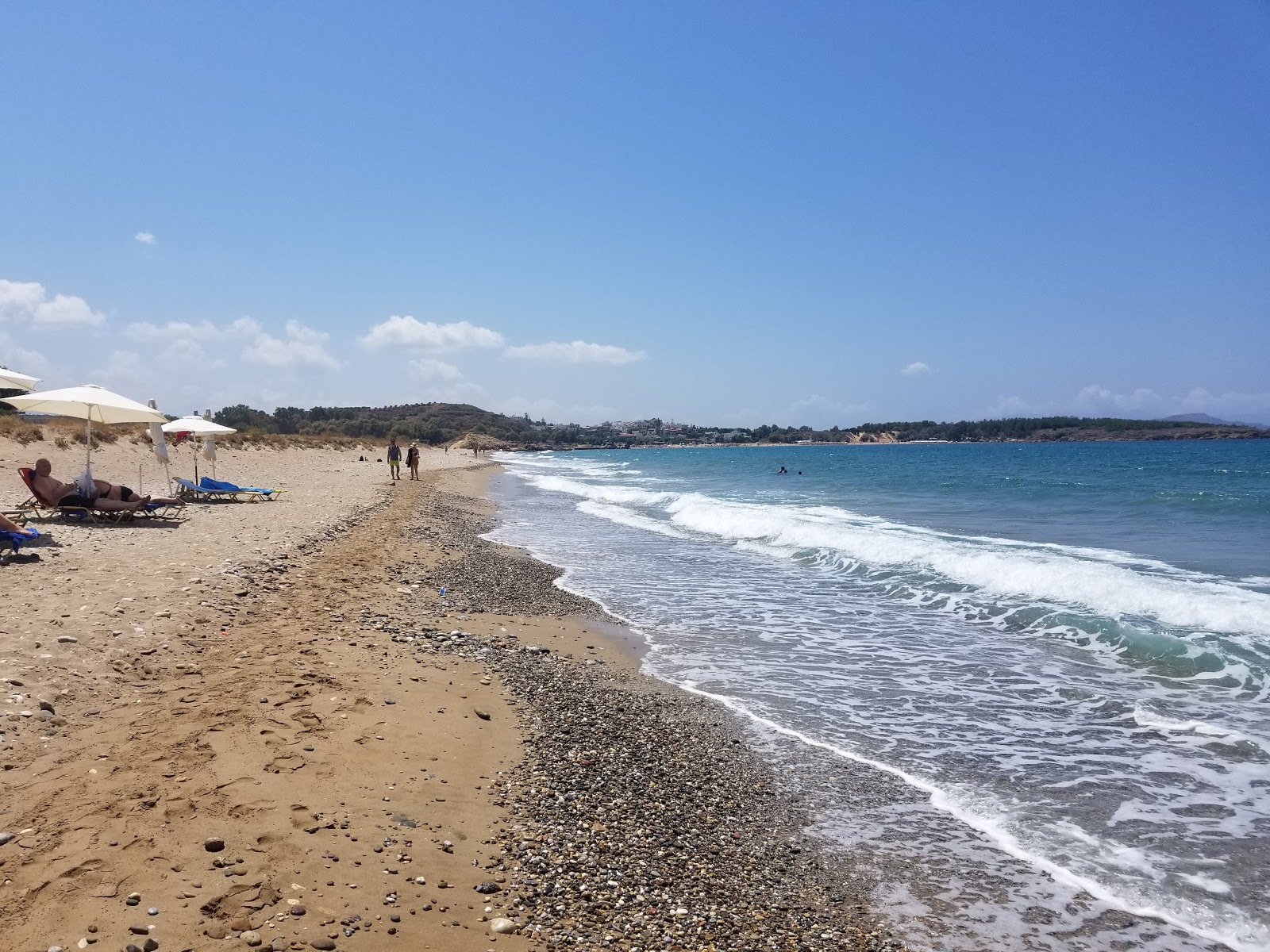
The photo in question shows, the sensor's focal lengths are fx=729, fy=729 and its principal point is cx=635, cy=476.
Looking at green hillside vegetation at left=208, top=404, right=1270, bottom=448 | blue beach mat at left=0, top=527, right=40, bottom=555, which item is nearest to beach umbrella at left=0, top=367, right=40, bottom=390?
blue beach mat at left=0, top=527, right=40, bottom=555

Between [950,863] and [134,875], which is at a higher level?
[134,875]

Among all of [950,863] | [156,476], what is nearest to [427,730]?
[950,863]

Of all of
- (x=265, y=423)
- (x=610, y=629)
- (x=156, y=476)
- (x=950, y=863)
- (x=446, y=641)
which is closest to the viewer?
(x=950, y=863)

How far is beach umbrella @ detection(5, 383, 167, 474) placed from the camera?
13.9m

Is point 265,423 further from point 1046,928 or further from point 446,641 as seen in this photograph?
point 1046,928

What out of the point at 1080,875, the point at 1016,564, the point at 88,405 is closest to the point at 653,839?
the point at 1080,875

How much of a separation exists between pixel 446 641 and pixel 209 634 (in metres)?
2.38

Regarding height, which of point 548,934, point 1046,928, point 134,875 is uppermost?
point 134,875

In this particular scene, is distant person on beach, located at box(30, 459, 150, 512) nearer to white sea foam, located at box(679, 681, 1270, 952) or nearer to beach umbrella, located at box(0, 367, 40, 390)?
beach umbrella, located at box(0, 367, 40, 390)

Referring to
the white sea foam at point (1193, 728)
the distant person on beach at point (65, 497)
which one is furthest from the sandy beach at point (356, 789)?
the distant person on beach at point (65, 497)

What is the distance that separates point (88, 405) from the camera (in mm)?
14383

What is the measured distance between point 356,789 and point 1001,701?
601cm

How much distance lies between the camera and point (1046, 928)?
380 centimetres

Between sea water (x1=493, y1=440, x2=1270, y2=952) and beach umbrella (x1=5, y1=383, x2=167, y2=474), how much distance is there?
26.9 ft
